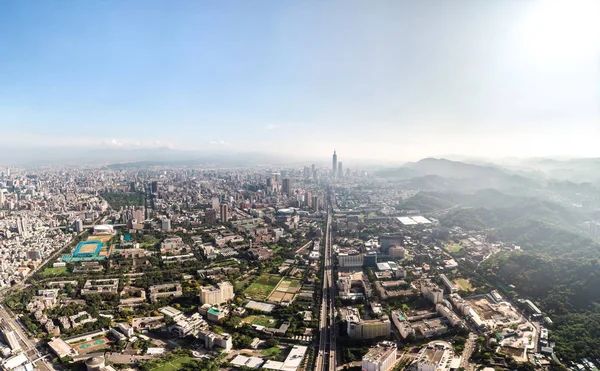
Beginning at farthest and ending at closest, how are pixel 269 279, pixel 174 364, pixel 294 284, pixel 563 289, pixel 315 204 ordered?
1. pixel 315 204
2. pixel 269 279
3. pixel 294 284
4. pixel 563 289
5. pixel 174 364

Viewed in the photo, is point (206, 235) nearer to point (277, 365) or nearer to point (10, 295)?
point (10, 295)

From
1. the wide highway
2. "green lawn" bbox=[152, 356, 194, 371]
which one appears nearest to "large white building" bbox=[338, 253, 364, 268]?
the wide highway

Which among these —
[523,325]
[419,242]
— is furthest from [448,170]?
[523,325]

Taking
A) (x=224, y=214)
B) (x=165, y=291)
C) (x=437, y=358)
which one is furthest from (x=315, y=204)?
(x=437, y=358)

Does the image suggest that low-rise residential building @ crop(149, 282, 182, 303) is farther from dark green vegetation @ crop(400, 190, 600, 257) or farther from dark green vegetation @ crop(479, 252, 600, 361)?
dark green vegetation @ crop(400, 190, 600, 257)

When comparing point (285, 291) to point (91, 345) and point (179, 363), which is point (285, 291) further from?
point (91, 345)
